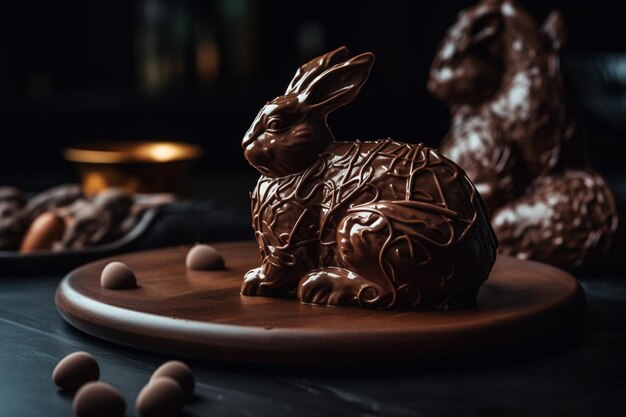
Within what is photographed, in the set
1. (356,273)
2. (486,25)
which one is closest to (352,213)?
(356,273)

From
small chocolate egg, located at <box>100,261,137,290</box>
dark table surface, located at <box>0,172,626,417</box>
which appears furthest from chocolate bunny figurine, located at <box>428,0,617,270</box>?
small chocolate egg, located at <box>100,261,137,290</box>

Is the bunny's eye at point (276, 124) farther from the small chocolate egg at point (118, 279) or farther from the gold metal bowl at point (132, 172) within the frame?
the gold metal bowl at point (132, 172)

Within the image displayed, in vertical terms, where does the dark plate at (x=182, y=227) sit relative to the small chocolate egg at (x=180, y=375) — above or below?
below

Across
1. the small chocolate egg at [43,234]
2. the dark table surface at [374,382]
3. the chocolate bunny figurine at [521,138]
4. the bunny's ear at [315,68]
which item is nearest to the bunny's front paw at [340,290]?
the dark table surface at [374,382]

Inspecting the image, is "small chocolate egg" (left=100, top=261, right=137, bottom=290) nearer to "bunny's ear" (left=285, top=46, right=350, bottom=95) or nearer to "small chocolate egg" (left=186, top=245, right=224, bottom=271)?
"small chocolate egg" (left=186, top=245, right=224, bottom=271)

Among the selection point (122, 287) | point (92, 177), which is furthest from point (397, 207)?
point (92, 177)

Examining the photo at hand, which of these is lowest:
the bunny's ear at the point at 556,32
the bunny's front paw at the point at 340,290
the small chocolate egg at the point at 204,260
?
the small chocolate egg at the point at 204,260
